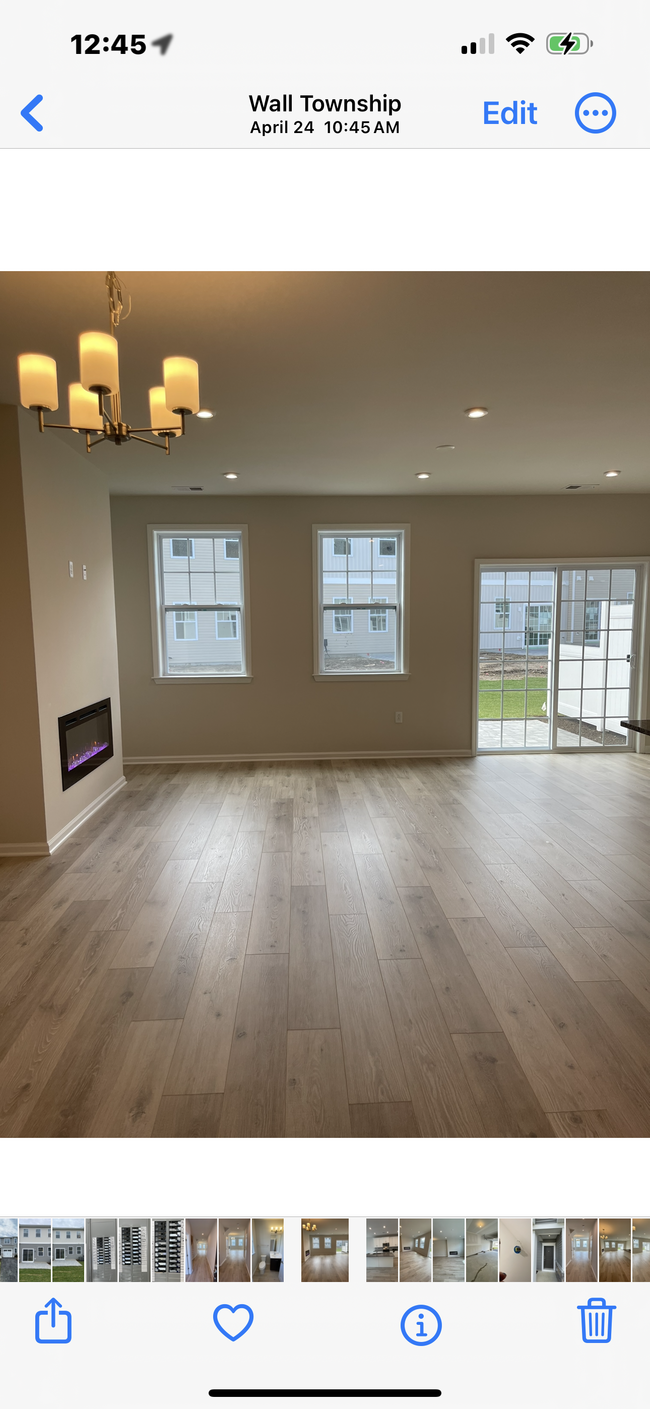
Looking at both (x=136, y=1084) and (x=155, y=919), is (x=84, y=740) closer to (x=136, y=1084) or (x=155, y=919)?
(x=155, y=919)

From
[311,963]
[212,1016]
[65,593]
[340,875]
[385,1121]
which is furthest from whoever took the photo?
[65,593]

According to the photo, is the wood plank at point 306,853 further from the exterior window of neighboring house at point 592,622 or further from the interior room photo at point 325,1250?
the exterior window of neighboring house at point 592,622

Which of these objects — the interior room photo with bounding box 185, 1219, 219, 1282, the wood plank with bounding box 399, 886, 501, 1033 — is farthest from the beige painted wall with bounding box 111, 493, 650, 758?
the interior room photo with bounding box 185, 1219, 219, 1282

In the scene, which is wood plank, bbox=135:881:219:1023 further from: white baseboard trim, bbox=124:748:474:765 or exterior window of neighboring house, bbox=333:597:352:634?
exterior window of neighboring house, bbox=333:597:352:634

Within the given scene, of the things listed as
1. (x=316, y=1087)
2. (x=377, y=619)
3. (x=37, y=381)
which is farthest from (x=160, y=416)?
(x=377, y=619)

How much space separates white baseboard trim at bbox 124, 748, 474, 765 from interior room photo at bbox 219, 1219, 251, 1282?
5.82 metres

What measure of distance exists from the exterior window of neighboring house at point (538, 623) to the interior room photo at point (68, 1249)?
6.71 metres

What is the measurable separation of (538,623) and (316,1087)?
5.82m

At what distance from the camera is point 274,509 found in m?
6.36

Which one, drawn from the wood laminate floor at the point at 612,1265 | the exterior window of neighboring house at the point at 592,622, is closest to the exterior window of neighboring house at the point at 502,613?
the exterior window of neighboring house at the point at 592,622
